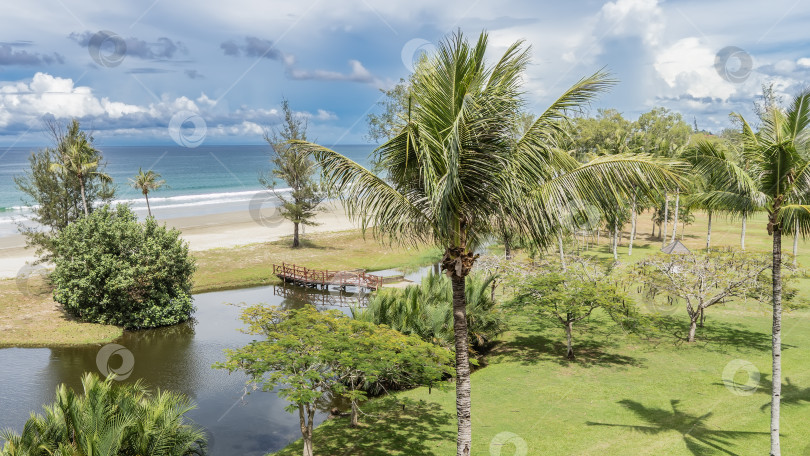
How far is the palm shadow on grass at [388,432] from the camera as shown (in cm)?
1369

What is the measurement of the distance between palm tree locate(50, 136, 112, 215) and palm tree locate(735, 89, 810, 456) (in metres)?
32.9

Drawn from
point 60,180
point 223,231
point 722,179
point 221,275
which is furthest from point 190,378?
point 223,231

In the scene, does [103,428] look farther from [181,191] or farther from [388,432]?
[181,191]

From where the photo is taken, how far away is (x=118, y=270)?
2528 cm

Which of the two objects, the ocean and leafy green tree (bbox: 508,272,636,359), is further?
the ocean

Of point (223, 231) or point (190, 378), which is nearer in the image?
point (190, 378)

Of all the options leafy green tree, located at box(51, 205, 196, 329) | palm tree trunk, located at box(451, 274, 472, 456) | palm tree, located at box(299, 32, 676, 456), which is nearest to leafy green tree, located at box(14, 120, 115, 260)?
leafy green tree, located at box(51, 205, 196, 329)

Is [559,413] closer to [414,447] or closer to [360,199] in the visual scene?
[414,447]

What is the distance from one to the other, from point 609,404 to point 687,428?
91.5 inches

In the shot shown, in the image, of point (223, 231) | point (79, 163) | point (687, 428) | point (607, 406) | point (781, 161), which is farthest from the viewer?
point (223, 231)

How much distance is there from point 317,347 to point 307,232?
156 feet

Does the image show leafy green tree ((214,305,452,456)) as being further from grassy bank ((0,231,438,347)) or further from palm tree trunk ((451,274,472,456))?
grassy bank ((0,231,438,347))

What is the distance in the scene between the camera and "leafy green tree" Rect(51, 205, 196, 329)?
2522 centimetres

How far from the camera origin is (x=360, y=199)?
9.63m
